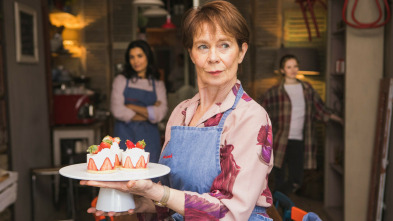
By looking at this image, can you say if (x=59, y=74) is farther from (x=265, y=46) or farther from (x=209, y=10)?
(x=209, y=10)

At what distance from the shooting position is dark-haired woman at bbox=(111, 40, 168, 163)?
3.99m

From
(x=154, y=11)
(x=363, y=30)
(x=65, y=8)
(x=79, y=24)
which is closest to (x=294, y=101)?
(x=363, y=30)

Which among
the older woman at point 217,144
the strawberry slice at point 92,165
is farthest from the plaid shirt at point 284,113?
the strawberry slice at point 92,165

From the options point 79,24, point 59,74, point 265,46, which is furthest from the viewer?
point 79,24

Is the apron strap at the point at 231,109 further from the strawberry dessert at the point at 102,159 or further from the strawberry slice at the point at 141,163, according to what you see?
the strawberry dessert at the point at 102,159

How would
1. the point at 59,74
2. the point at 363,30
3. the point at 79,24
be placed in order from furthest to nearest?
the point at 79,24 → the point at 59,74 → the point at 363,30

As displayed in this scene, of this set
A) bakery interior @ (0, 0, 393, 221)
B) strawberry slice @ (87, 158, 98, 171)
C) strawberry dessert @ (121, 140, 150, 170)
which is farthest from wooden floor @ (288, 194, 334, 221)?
strawberry slice @ (87, 158, 98, 171)

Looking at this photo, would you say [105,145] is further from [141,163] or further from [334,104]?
[334,104]

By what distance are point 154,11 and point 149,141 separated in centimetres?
334

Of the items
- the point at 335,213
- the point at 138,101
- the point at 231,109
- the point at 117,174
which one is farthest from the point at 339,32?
the point at 117,174

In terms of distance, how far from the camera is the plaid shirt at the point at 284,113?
4570 mm

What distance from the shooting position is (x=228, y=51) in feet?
4.69

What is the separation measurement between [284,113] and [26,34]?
2.57 meters

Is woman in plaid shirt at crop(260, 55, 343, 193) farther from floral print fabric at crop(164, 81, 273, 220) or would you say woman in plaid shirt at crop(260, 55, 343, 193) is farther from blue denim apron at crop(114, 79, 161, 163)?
floral print fabric at crop(164, 81, 273, 220)
